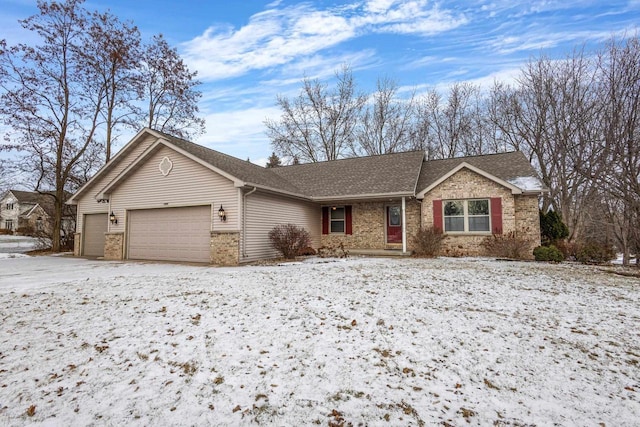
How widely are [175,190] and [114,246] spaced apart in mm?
3854

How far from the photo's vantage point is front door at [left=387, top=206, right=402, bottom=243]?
14328mm

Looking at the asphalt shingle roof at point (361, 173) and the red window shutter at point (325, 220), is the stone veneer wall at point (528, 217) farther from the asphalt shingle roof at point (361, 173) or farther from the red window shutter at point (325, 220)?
the red window shutter at point (325, 220)

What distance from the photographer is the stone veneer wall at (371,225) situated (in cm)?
1401

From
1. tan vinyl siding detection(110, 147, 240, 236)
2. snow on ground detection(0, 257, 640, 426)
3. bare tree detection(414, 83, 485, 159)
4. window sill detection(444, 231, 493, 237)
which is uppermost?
bare tree detection(414, 83, 485, 159)

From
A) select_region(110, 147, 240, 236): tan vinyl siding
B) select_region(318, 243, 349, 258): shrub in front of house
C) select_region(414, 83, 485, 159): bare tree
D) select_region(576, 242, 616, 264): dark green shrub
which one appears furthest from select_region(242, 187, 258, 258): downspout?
select_region(414, 83, 485, 159): bare tree

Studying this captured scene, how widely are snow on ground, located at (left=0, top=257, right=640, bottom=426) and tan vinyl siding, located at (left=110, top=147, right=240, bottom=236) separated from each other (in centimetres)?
514

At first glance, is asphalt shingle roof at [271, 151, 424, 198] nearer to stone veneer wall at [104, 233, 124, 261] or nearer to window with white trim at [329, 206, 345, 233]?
window with white trim at [329, 206, 345, 233]

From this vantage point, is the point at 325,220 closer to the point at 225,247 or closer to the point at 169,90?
the point at 225,247

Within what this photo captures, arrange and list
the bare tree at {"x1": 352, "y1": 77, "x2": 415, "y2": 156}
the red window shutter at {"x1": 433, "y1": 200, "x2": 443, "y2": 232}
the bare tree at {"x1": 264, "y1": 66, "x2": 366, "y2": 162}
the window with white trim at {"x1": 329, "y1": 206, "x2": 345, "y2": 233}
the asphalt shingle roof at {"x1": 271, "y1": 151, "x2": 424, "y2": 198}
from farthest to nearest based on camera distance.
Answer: the bare tree at {"x1": 264, "y1": 66, "x2": 366, "y2": 162} < the bare tree at {"x1": 352, "y1": 77, "x2": 415, "y2": 156} < the window with white trim at {"x1": 329, "y1": 206, "x2": 345, "y2": 233} < the asphalt shingle roof at {"x1": 271, "y1": 151, "x2": 424, "y2": 198} < the red window shutter at {"x1": 433, "y1": 200, "x2": 443, "y2": 232}

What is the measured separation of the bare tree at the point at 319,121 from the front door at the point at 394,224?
1345cm

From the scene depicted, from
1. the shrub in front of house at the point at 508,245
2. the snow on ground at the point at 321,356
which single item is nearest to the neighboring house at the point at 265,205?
the shrub in front of house at the point at 508,245

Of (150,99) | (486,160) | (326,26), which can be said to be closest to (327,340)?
(326,26)

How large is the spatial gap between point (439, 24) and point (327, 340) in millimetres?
12787

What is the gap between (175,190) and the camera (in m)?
12.0
